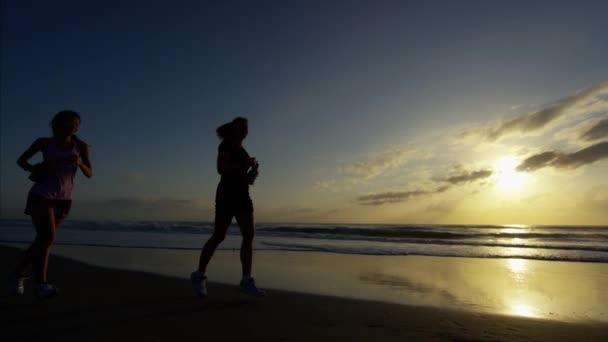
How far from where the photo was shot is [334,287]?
507cm

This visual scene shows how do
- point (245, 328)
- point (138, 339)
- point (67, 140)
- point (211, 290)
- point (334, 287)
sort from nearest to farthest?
1. point (138, 339)
2. point (245, 328)
3. point (67, 140)
4. point (211, 290)
5. point (334, 287)

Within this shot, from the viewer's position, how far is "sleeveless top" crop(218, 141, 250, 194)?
154 inches

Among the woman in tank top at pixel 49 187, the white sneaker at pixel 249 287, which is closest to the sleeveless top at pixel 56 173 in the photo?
the woman in tank top at pixel 49 187

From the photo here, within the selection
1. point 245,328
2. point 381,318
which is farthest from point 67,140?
point 381,318

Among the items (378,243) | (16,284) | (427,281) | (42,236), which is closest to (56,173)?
(42,236)

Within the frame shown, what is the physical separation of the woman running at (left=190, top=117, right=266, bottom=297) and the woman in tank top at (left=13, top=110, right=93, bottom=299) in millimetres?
1298

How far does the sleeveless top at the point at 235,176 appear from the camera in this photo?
3.91 meters

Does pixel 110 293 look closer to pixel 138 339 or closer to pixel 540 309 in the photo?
pixel 138 339

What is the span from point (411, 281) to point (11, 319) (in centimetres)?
500

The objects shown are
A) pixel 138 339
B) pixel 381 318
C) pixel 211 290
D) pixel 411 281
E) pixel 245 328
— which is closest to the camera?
pixel 138 339

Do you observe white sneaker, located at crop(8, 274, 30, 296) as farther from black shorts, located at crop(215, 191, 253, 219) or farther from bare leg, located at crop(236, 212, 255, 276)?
bare leg, located at crop(236, 212, 255, 276)

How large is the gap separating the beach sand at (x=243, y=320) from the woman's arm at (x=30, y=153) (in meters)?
1.21

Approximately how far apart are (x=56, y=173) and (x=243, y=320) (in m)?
2.17

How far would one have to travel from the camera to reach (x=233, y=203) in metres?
3.90
